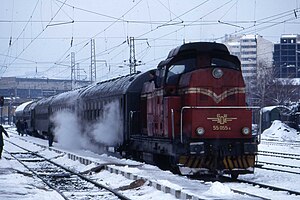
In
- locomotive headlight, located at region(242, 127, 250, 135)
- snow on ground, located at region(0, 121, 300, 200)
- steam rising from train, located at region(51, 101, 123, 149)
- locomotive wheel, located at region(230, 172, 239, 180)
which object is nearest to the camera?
snow on ground, located at region(0, 121, 300, 200)

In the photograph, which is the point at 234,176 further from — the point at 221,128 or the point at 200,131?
the point at 200,131

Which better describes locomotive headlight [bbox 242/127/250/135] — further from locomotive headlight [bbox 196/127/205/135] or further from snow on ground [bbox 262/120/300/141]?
snow on ground [bbox 262/120/300/141]

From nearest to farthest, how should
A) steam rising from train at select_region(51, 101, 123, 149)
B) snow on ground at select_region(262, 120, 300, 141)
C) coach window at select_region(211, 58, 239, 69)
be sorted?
coach window at select_region(211, 58, 239, 69), steam rising from train at select_region(51, 101, 123, 149), snow on ground at select_region(262, 120, 300, 141)

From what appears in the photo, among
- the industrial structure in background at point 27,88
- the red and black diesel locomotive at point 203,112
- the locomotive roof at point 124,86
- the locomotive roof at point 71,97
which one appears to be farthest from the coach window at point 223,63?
the industrial structure in background at point 27,88

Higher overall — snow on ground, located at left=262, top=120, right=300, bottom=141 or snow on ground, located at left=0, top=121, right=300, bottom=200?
snow on ground, located at left=0, top=121, right=300, bottom=200

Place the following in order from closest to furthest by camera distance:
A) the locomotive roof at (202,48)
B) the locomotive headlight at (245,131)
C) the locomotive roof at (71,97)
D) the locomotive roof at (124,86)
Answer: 1. the locomotive headlight at (245,131)
2. the locomotive roof at (202,48)
3. the locomotive roof at (124,86)
4. the locomotive roof at (71,97)

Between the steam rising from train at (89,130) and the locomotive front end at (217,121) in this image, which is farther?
the steam rising from train at (89,130)

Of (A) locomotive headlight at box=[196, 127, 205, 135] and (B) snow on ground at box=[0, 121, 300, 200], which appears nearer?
(B) snow on ground at box=[0, 121, 300, 200]

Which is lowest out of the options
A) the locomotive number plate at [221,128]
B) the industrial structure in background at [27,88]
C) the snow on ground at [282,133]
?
the snow on ground at [282,133]

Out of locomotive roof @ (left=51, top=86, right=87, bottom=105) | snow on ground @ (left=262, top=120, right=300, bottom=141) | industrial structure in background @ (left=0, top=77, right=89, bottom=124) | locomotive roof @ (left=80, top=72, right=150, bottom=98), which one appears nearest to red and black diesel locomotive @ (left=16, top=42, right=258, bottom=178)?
locomotive roof @ (left=80, top=72, right=150, bottom=98)

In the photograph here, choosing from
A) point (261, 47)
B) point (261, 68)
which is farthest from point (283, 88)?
point (261, 47)

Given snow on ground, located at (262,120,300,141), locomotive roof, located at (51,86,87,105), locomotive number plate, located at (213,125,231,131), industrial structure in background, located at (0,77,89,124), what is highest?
industrial structure in background, located at (0,77,89,124)

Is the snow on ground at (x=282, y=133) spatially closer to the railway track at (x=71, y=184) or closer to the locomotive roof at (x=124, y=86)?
the locomotive roof at (x=124, y=86)

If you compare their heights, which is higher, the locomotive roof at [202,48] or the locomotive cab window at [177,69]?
the locomotive roof at [202,48]
